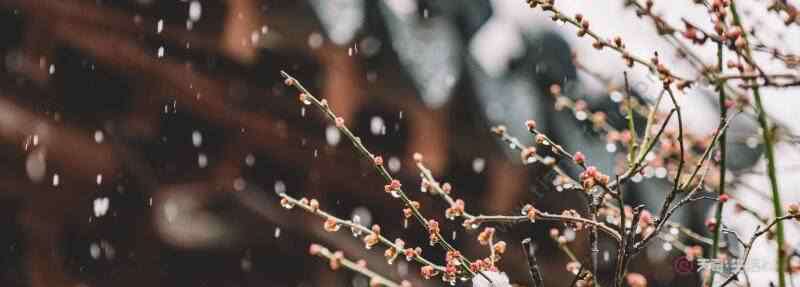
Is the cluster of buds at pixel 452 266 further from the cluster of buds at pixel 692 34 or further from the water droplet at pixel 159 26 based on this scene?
the water droplet at pixel 159 26

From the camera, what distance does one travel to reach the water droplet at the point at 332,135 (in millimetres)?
3105

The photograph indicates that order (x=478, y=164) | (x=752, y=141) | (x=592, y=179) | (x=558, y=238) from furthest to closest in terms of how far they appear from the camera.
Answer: (x=478, y=164)
(x=752, y=141)
(x=558, y=238)
(x=592, y=179)

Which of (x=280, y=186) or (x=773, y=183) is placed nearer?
(x=773, y=183)

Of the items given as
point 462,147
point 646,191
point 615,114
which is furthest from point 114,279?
point 646,191

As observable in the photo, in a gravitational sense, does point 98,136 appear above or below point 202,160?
below

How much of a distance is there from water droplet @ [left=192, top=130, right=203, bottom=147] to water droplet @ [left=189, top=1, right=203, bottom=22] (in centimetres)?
46

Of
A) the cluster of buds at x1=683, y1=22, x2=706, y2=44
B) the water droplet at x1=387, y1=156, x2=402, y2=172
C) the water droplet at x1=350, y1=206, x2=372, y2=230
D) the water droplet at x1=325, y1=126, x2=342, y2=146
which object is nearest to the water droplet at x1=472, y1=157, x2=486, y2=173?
the water droplet at x1=387, y1=156, x2=402, y2=172

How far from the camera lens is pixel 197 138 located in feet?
9.34

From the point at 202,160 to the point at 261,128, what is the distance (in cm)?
27

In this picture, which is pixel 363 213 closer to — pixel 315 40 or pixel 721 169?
pixel 315 40

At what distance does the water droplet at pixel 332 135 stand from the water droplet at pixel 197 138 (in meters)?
0.55

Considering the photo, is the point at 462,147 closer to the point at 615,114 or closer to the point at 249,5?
the point at 615,114

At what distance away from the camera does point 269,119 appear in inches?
116

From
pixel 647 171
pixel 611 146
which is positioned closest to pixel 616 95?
pixel 647 171
